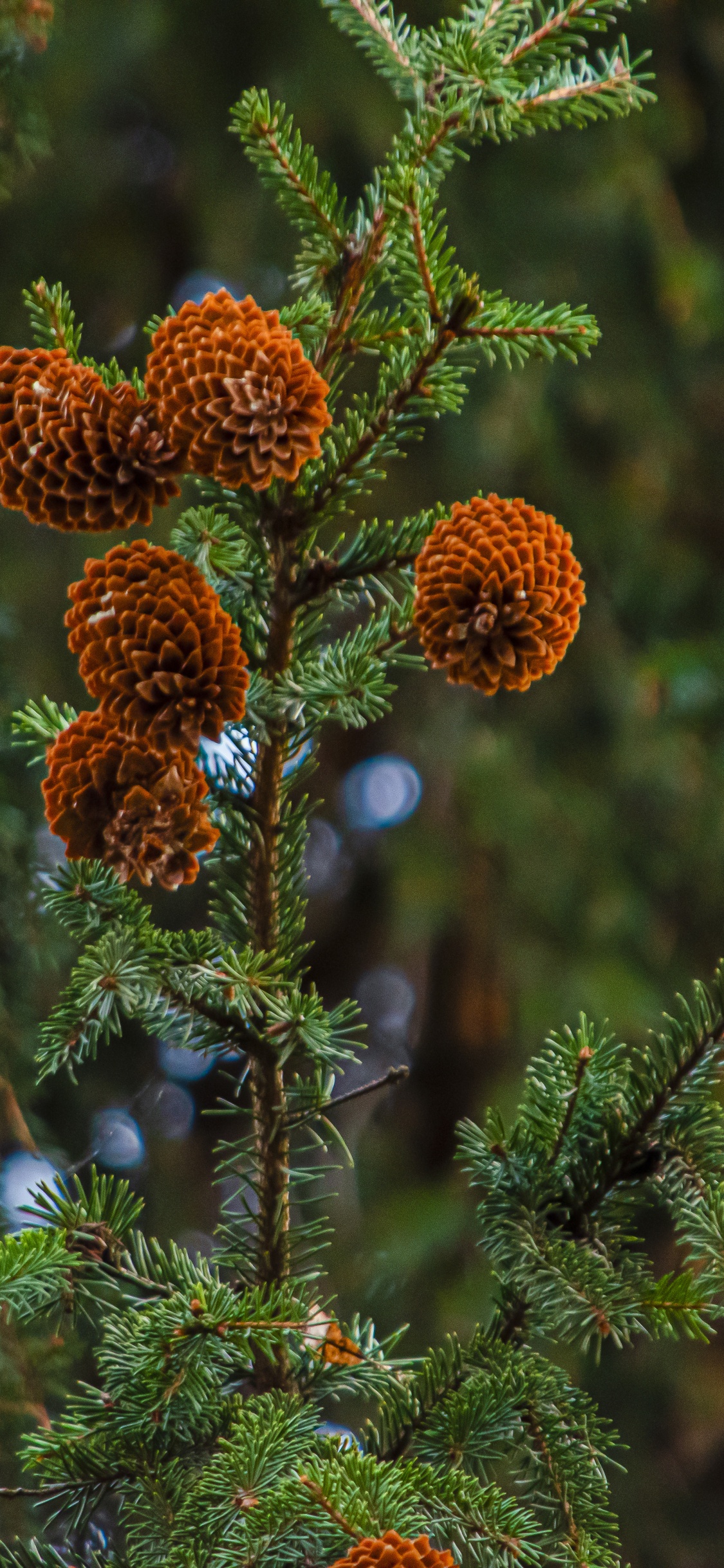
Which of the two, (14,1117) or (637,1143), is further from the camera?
(14,1117)

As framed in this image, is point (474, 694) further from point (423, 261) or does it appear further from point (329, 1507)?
point (329, 1507)

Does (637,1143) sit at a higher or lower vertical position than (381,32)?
lower

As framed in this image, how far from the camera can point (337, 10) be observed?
2.17 feet

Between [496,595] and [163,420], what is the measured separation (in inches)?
6.3

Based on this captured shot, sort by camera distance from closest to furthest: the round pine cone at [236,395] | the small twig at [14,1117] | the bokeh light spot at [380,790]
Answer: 1. the round pine cone at [236,395]
2. the small twig at [14,1117]
3. the bokeh light spot at [380,790]

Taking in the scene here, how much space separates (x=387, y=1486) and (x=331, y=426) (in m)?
0.45

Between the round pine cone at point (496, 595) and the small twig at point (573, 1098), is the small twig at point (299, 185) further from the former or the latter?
the small twig at point (573, 1098)

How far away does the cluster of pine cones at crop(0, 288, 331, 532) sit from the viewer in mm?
526

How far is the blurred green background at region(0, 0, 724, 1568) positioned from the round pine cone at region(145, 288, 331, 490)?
1.22 metres

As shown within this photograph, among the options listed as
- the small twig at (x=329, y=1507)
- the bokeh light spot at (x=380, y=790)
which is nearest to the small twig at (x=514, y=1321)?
the small twig at (x=329, y=1507)

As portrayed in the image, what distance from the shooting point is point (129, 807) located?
0.55 m

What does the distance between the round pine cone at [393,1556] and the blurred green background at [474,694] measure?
1.22 meters

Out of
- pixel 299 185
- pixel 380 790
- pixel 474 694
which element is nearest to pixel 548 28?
pixel 299 185

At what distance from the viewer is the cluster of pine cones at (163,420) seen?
0.53m
